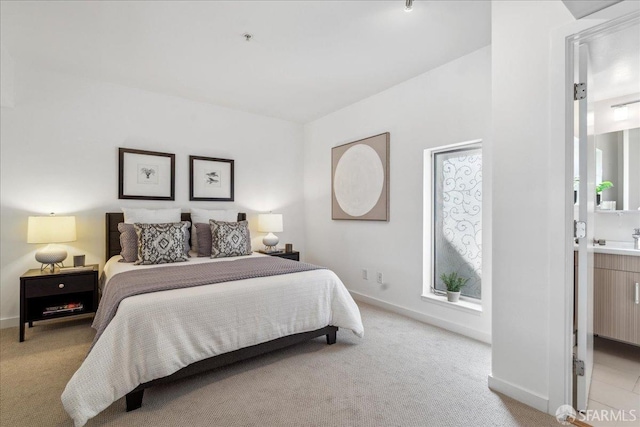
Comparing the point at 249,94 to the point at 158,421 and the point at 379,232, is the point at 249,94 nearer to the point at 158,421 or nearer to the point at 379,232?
the point at 379,232

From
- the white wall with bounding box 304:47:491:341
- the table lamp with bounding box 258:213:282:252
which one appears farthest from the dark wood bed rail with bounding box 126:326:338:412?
the table lamp with bounding box 258:213:282:252

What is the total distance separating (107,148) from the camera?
3631 millimetres

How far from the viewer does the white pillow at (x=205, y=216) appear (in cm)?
383

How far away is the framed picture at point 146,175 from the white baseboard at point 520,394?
3.89 m

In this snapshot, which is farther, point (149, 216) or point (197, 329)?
point (149, 216)

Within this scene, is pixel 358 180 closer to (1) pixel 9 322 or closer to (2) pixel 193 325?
(2) pixel 193 325

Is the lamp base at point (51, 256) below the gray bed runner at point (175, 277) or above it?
above

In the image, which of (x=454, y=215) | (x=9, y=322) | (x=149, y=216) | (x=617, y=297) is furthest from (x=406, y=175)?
(x=9, y=322)

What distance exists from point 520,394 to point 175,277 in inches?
98.8

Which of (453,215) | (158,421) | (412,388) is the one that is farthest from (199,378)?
(453,215)

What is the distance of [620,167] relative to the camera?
2934mm

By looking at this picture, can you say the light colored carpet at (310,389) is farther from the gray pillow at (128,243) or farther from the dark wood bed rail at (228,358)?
the gray pillow at (128,243)

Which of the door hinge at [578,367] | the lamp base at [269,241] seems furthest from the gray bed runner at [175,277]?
the door hinge at [578,367]

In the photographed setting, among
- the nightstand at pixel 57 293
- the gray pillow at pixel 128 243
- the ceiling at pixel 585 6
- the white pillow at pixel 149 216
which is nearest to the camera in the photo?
the ceiling at pixel 585 6
